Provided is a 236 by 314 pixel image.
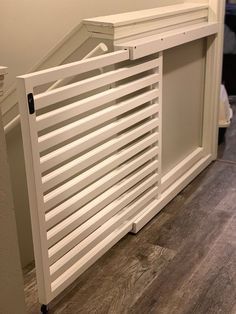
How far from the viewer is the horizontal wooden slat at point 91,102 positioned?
168 cm

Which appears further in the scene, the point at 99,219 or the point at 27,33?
the point at 27,33

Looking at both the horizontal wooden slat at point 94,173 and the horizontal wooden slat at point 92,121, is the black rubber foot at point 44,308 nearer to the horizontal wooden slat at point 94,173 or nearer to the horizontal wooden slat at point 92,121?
the horizontal wooden slat at point 94,173

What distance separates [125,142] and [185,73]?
836 mm

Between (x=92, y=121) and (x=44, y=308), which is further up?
Result: (x=92, y=121)

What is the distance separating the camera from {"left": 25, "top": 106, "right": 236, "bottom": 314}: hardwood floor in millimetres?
1892

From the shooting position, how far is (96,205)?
2.05 metres

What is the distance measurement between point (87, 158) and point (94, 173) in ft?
0.31

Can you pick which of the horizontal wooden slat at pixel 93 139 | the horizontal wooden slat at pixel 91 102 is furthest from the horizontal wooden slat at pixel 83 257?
the horizontal wooden slat at pixel 91 102

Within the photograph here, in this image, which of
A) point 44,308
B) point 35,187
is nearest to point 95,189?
point 35,187

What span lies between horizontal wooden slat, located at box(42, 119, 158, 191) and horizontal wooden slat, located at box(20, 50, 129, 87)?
0.36 m

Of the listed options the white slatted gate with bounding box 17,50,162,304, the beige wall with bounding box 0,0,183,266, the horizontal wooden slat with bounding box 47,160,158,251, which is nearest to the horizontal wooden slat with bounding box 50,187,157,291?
the white slatted gate with bounding box 17,50,162,304

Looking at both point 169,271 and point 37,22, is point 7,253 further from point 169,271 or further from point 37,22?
point 37,22

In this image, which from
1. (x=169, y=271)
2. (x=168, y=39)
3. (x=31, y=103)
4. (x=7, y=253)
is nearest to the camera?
(x=7, y=253)

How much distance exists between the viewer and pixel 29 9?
138 inches
